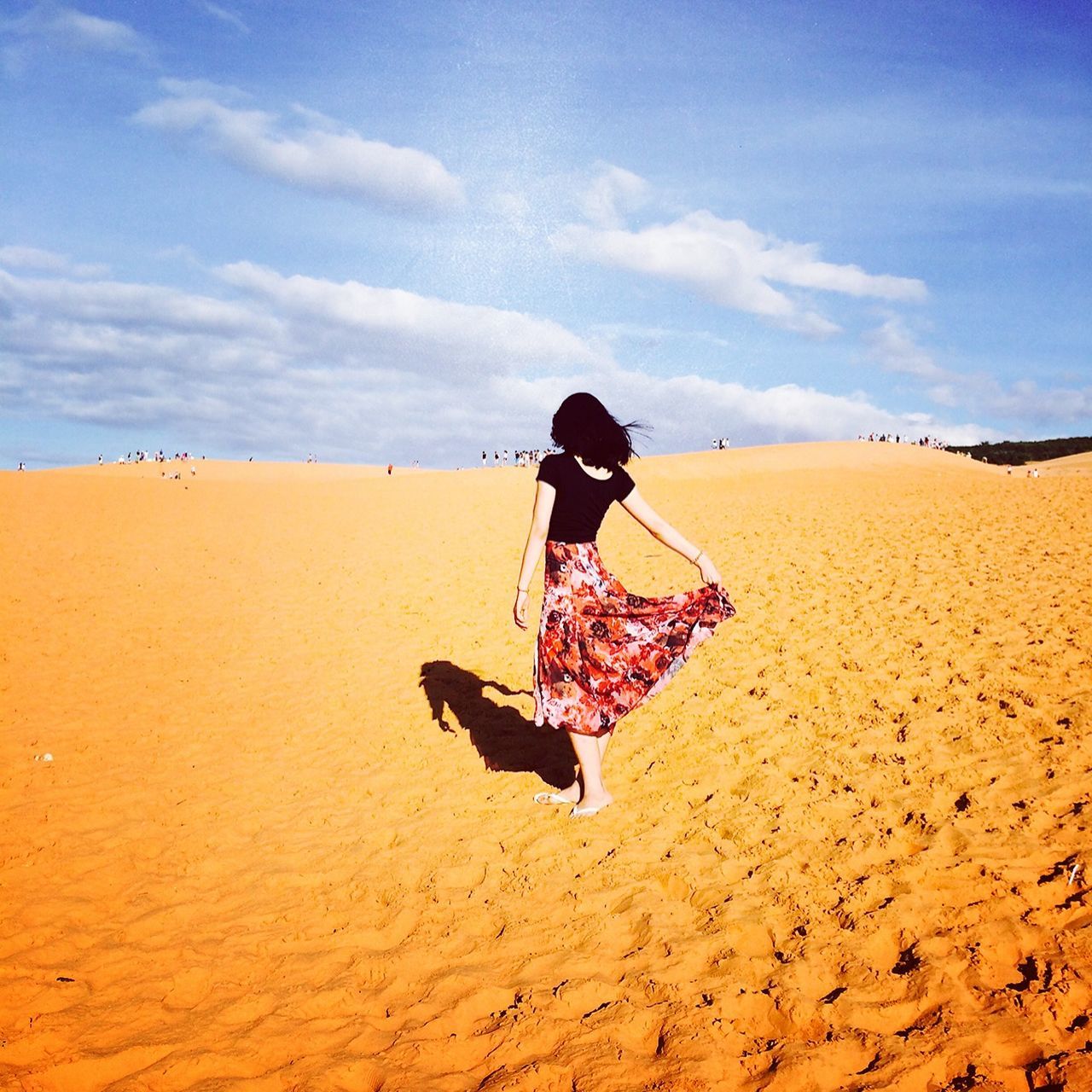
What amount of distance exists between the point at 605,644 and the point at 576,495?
3.52 ft

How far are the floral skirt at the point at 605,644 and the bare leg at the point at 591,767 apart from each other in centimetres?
15

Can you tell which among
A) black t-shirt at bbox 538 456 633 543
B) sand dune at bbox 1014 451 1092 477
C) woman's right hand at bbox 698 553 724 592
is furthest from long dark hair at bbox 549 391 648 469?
sand dune at bbox 1014 451 1092 477

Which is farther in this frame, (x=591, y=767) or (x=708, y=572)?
(x=591, y=767)

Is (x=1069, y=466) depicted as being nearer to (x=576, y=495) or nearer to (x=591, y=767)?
(x=591, y=767)

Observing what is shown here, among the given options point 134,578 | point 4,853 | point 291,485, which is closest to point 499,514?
point 134,578

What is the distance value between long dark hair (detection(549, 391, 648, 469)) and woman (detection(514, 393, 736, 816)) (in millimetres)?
119

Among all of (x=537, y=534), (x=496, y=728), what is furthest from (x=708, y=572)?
(x=496, y=728)

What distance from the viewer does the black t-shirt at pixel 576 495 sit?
482cm

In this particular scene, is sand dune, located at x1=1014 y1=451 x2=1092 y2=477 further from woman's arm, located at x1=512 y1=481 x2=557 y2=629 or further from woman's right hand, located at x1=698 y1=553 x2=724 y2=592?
woman's arm, located at x1=512 y1=481 x2=557 y2=629

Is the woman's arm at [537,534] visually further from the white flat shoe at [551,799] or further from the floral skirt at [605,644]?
the white flat shoe at [551,799]

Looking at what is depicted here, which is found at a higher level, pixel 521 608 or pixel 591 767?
pixel 521 608

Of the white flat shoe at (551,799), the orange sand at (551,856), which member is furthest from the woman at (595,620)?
the orange sand at (551,856)

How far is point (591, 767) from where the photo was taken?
5.35 m

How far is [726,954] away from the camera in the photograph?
3.75 metres
